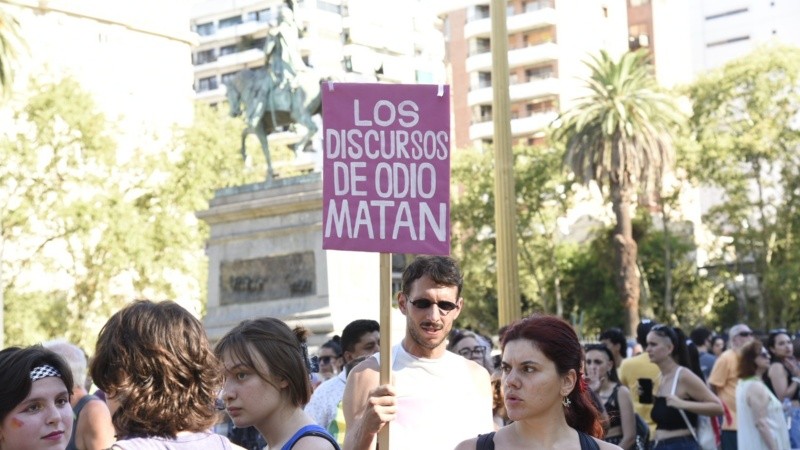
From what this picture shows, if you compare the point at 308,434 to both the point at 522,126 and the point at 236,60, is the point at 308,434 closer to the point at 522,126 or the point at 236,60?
the point at 522,126

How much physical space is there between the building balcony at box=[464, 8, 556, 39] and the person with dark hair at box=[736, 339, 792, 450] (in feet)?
250

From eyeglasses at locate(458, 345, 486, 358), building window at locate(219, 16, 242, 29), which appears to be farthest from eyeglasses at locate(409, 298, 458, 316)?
building window at locate(219, 16, 242, 29)

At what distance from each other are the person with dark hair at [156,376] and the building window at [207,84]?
99.2m

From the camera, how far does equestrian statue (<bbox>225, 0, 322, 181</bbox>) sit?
73.7 feet

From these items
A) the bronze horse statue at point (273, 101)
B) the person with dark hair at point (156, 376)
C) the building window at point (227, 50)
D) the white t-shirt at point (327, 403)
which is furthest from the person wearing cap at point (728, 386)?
the building window at point (227, 50)

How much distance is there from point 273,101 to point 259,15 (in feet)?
254

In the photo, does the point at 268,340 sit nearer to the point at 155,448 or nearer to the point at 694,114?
the point at 155,448

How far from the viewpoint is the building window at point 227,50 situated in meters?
100

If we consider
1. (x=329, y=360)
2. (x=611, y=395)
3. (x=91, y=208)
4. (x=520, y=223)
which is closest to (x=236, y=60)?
(x=520, y=223)

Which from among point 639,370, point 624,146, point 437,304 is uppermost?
point 624,146

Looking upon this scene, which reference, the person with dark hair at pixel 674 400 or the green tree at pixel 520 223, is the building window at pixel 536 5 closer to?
the green tree at pixel 520 223

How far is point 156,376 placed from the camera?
3959mm

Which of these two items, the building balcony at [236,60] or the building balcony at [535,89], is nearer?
the building balcony at [535,89]

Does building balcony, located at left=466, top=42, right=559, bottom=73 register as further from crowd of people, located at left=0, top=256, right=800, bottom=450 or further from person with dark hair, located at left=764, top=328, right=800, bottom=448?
crowd of people, located at left=0, top=256, right=800, bottom=450
